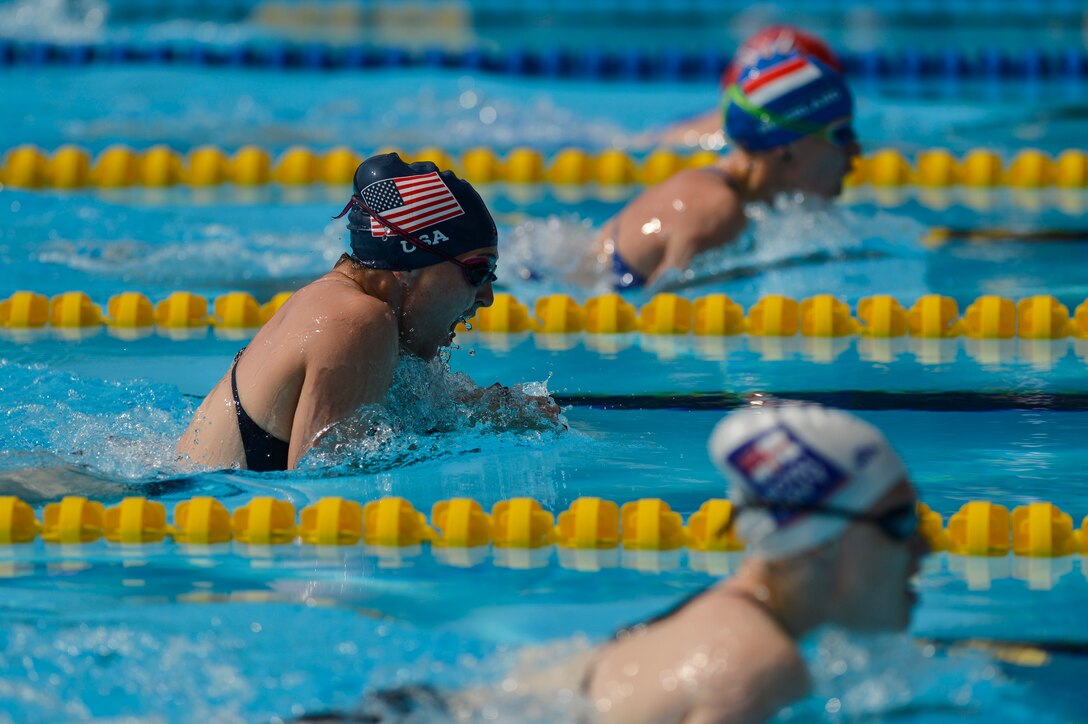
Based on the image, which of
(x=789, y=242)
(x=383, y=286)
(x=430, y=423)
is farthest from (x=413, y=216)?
(x=789, y=242)

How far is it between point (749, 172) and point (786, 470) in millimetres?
3425

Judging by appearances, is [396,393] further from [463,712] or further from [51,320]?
[51,320]

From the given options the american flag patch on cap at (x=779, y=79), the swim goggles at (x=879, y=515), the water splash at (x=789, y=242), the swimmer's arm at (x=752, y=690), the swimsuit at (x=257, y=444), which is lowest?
the swimmer's arm at (x=752, y=690)

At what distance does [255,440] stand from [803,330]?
6.98 feet

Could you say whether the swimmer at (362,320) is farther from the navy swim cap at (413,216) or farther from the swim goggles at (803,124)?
the swim goggles at (803,124)

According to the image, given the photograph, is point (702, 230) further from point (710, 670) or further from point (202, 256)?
point (710, 670)

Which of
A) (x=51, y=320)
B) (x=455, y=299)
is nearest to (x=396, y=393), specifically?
(x=455, y=299)

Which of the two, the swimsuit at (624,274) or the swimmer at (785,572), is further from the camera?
the swimsuit at (624,274)

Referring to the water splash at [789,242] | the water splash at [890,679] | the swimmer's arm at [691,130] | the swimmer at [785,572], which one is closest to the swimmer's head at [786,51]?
the water splash at [789,242]

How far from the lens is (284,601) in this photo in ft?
10.3

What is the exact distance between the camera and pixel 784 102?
5508 millimetres

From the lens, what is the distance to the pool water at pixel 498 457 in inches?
110

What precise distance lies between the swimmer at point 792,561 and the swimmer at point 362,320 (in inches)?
52.1

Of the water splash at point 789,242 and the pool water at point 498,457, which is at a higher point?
the water splash at point 789,242
